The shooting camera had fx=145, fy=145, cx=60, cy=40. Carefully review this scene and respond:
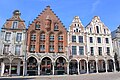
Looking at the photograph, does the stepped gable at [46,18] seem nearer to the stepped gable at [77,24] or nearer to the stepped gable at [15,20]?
the stepped gable at [15,20]

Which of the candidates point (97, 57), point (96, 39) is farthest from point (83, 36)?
point (97, 57)

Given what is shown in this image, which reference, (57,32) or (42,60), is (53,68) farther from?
(57,32)

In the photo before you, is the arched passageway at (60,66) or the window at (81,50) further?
the window at (81,50)

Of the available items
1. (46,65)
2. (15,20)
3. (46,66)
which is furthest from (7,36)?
(46,66)

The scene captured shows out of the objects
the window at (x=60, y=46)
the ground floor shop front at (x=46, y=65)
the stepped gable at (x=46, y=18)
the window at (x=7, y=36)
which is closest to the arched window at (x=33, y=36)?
the stepped gable at (x=46, y=18)

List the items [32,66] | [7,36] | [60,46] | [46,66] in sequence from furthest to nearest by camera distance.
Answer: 1. [60,46]
2. [46,66]
3. [7,36]
4. [32,66]

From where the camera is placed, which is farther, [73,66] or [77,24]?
[77,24]

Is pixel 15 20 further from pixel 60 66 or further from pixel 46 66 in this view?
pixel 60 66

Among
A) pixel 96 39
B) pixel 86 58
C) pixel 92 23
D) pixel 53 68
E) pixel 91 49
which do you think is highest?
pixel 92 23

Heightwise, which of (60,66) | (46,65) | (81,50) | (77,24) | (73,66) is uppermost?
(77,24)

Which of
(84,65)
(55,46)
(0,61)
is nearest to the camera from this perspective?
(0,61)

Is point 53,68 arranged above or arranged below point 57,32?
below

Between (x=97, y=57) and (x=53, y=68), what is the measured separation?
1132 cm

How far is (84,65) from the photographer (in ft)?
118
